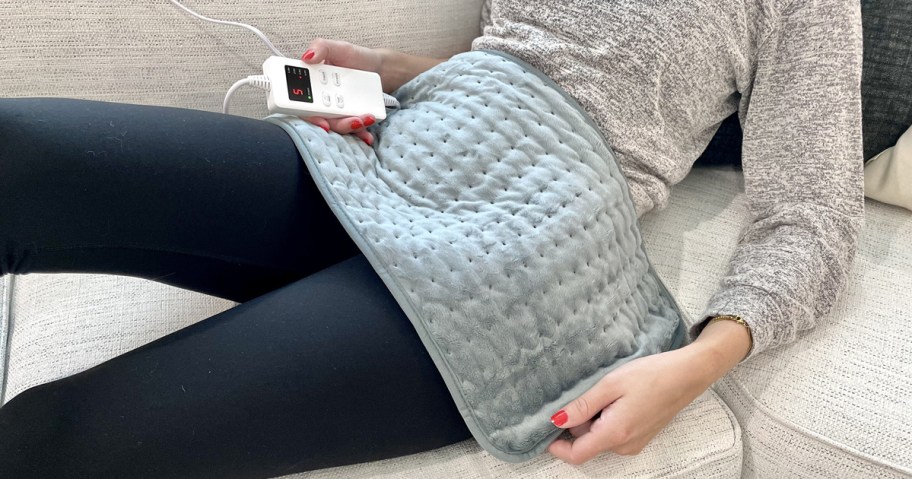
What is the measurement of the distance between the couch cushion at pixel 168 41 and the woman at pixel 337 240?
11 centimetres

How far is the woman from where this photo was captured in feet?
2.12

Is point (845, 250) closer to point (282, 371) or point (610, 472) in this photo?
point (610, 472)

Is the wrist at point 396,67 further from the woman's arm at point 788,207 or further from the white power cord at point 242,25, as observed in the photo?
the woman's arm at point 788,207

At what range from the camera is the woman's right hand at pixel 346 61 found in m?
0.88

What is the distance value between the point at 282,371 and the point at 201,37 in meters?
0.54

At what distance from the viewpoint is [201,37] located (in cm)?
98

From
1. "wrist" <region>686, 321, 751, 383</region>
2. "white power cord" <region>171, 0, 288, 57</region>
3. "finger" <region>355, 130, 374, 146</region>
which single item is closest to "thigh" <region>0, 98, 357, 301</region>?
"finger" <region>355, 130, 374, 146</region>

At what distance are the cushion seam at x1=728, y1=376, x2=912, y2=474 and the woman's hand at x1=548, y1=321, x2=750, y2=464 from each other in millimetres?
78

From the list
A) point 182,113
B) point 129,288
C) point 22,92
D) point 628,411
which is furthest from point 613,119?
point 22,92

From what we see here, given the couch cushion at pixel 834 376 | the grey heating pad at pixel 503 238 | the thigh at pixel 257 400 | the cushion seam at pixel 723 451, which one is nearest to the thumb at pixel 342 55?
the grey heating pad at pixel 503 238

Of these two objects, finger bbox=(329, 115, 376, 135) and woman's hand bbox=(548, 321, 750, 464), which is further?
finger bbox=(329, 115, 376, 135)

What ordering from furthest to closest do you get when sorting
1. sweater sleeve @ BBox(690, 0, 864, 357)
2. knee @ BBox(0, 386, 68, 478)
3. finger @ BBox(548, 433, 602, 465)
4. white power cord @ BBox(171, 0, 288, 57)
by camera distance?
white power cord @ BBox(171, 0, 288, 57) < sweater sleeve @ BBox(690, 0, 864, 357) < finger @ BBox(548, 433, 602, 465) < knee @ BBox(0, 386, 68, 478)

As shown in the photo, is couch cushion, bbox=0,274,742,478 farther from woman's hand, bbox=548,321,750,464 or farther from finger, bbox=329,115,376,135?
finger, bbox=329,115,376,135

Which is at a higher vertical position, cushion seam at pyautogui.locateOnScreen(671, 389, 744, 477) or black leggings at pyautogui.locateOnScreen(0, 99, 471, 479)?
black leggings at pyautogui.locateOnScreen(0, 99, 471, 479)
